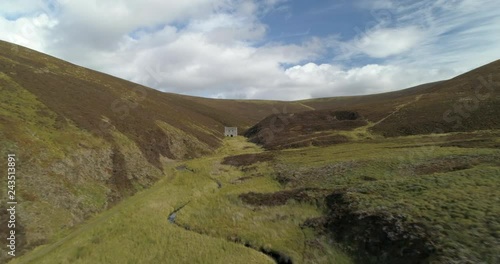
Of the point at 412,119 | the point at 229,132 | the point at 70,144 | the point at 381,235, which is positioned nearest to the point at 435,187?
the point at 381,235

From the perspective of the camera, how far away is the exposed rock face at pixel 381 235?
1788 centimetres

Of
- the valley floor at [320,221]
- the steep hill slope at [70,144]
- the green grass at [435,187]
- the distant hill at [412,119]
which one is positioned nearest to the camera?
the green grass at [435,187]

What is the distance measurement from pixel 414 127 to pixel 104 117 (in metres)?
61.0

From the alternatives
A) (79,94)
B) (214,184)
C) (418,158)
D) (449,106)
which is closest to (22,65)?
(79,94)

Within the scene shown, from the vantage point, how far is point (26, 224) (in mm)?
Answer: 26781

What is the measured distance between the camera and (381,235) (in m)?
20.5

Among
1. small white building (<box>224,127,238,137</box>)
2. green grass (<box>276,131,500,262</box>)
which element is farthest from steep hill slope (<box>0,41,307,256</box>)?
small white building (<box>224,127,238,137</box>)

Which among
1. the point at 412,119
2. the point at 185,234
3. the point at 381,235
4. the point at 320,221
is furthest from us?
the point at 412,119

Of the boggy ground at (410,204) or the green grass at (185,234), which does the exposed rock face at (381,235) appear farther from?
the green grass at (185,234)

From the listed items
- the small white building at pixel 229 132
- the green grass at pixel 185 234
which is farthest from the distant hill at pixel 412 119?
the green grass at pixel 185 234

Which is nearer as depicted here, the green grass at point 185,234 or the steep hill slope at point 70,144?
the green grass at point 185,234

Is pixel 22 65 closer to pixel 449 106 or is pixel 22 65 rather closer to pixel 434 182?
pixel 434 182

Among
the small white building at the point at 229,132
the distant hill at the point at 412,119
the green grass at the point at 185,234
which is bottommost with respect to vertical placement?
the green grass at the point at 185,234

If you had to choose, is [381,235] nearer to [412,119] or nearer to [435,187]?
[435,187]
